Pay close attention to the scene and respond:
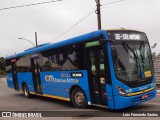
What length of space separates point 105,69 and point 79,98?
2.23m

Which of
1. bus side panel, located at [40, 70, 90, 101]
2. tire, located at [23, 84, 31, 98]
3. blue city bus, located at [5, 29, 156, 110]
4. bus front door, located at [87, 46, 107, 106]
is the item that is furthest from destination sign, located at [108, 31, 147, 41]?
tire, located at [23, 84, 31, 98]

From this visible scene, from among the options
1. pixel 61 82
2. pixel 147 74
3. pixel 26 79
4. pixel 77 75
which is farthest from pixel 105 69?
pixel 26 79

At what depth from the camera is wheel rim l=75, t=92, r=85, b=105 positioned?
36.2 feet

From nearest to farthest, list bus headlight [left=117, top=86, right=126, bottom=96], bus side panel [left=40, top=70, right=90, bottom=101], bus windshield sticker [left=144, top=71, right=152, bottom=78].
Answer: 1. bus headlight [left=117, top=86, right=126, bottom=96]
2. bus windshield sticker [left=144, top=71, right=152, bottom=78]
3. bus side panel [left=40, top=70, right=90, bottom=101]

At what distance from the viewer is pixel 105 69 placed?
9594mm

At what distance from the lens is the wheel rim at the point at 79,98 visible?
36.2 feet

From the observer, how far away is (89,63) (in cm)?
1041

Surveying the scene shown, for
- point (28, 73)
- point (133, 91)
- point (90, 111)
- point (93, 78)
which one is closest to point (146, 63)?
point (133, 91)

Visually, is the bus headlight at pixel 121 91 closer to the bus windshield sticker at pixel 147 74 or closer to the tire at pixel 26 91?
the bus windshield sticker at pixel 147 74

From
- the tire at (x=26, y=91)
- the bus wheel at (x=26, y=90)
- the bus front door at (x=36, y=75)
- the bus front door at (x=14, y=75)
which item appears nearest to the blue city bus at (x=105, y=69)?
the bus front door at (x=36, y=75)

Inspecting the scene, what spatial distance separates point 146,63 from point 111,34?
175 cm

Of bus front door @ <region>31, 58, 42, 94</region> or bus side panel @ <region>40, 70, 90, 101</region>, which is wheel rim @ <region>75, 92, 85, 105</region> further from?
bus front door @ <region>31, 58, 42, 94</region>

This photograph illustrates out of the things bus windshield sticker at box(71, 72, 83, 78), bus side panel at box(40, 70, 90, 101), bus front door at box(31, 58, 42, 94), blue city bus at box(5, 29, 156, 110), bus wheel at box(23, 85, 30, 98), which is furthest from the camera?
bus wheel at box(23, 85, 30, 98)

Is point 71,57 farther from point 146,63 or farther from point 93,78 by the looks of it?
point 146,63
